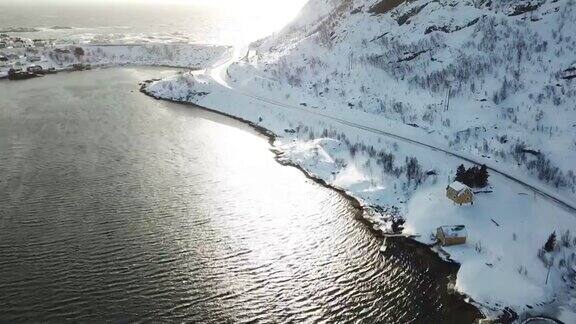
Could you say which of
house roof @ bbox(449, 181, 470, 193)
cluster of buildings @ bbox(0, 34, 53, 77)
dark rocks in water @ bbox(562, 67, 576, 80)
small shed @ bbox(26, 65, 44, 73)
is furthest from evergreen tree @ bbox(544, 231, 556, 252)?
small shed @ bbox(26, 65, 44, 73)

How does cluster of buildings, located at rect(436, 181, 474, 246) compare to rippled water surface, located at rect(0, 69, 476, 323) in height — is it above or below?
above

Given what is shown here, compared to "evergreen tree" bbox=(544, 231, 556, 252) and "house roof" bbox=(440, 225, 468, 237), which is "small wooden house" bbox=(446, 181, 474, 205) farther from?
"evergreen tree" bbox=(544, 231, 556, 252)

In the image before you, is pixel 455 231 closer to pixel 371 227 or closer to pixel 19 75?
pixel 371 227

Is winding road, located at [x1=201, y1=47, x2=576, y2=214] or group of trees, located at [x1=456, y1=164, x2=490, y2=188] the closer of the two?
winding road, located at [x1=201, y1=47, x2=576, y2=214]

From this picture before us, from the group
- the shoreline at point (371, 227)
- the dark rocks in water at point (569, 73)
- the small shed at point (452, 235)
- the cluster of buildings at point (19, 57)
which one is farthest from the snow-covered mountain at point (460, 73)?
the cluster of buildings at point (19, 57)

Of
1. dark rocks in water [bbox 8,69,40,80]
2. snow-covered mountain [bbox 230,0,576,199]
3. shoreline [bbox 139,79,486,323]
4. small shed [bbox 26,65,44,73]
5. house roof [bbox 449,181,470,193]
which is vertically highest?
snow-covered mountain [bbox 230,0,576,199]

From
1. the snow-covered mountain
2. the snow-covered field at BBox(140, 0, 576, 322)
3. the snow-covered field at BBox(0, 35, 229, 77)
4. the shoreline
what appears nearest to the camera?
the shoreline

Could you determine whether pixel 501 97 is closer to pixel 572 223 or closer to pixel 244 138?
pixel 572 223
